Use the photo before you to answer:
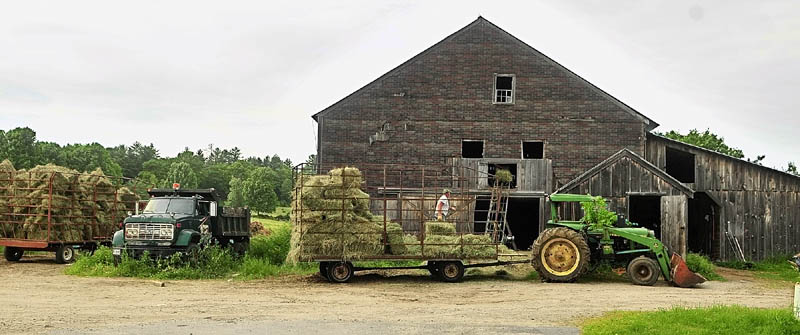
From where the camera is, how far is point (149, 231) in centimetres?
1909

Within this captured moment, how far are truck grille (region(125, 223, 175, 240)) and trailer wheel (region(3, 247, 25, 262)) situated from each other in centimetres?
679

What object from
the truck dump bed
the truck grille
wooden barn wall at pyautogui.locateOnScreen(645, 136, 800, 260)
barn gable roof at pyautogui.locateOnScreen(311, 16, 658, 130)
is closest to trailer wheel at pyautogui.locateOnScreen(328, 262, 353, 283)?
the truck grille

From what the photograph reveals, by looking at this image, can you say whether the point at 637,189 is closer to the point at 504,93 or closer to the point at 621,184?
the point at 621,184

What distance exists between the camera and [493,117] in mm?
28000

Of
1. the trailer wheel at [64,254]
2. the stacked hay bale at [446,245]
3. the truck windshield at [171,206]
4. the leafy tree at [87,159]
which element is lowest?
the trailer wheel at [64,254]

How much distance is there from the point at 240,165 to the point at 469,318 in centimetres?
9772

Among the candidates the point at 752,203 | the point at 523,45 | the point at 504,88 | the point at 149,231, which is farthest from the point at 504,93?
the point at 149,231

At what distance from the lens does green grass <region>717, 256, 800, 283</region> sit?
23375mm

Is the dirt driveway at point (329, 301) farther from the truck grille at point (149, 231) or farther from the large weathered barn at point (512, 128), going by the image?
the large weathered barn at point (512, 128)

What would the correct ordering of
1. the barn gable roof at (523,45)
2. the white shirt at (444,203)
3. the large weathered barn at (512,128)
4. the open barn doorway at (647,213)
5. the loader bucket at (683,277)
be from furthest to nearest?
the open barn doorway at (647,213), the barn gable roof at (523,45), the large weathered barn at (512,128), the white shirt at (444,203), the loader bucket at (683,277)

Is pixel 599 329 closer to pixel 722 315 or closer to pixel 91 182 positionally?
pixel 722 315

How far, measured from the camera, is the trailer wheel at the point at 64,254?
2286 centimetres

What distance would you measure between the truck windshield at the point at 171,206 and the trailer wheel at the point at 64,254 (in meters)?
4.54

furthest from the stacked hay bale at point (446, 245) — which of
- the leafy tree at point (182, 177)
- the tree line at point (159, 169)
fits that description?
the leafy tree at point (182, 177)
